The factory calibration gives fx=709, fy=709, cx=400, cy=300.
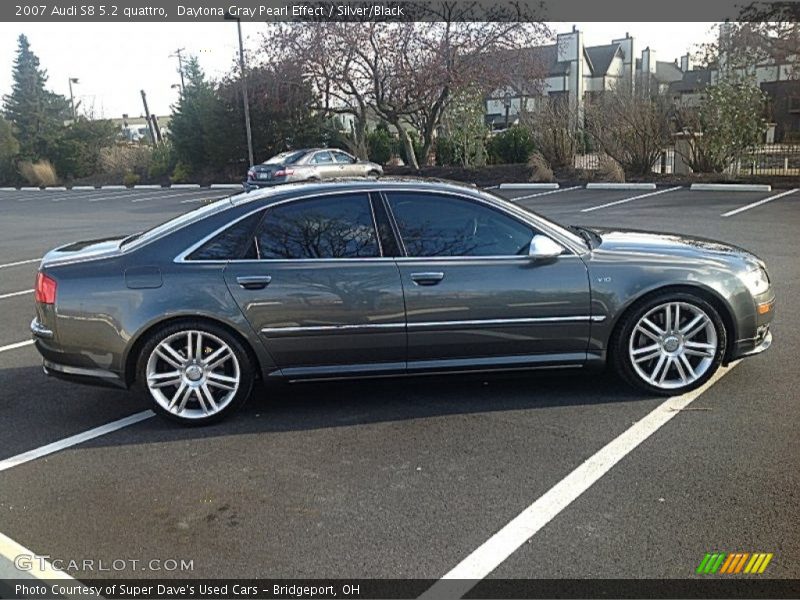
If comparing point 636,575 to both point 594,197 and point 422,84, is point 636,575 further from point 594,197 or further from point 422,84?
point 422,84

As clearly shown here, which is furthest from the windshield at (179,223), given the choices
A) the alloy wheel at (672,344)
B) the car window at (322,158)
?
the car window at (322,158)

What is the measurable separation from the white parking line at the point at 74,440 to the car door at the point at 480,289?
186cm

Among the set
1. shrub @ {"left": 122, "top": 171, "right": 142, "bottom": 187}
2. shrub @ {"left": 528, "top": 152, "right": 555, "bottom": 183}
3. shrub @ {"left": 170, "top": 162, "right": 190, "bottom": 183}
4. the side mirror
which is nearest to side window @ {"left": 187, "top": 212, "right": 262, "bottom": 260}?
the side mirror

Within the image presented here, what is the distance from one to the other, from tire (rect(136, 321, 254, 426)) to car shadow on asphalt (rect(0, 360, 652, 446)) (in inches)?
4.5

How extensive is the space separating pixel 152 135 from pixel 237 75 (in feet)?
48.0

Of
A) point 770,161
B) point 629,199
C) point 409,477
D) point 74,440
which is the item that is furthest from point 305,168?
point 409,477

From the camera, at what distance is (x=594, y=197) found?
1806cm

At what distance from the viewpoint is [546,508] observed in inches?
132

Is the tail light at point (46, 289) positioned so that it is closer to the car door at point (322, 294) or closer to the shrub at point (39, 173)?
the car door at point (322, 294)

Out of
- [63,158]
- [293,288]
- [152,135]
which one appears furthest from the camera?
[152,135]

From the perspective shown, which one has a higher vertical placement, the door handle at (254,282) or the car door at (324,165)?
the car door at (324,165)

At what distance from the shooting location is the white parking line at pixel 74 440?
4.07m

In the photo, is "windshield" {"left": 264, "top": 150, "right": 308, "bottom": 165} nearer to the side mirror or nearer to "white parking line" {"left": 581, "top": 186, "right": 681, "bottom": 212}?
"white parking line" {"left": 581, "top": 186, "right": 681, "bottom": 212}

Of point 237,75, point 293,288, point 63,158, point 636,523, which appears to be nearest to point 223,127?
point 237,75
